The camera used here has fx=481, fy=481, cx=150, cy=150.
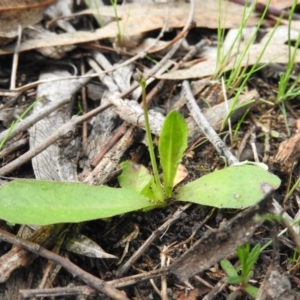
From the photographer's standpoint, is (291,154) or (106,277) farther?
(291,154)

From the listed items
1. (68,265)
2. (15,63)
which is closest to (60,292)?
(68,265)

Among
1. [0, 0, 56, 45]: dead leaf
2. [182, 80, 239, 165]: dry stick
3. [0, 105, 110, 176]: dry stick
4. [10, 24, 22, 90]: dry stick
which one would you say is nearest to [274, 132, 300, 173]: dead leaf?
→ [182, 80, 239, 165]: dry stick

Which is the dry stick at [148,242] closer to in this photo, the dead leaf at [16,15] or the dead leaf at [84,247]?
the dead leaf at [84,247]

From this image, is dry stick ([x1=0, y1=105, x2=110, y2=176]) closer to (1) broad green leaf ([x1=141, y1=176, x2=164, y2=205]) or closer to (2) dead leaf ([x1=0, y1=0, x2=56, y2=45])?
(1) broad green leaf ([x1=141, y1=176, x2=164, y2=205])

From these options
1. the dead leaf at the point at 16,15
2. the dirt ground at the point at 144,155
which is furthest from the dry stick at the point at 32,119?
the dead leaf at the point at 16,15

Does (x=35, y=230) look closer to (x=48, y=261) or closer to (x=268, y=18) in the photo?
(x=48, y=261)

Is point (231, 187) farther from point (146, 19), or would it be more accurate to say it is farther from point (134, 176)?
point (146, 19)

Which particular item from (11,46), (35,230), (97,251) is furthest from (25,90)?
(97,251)
